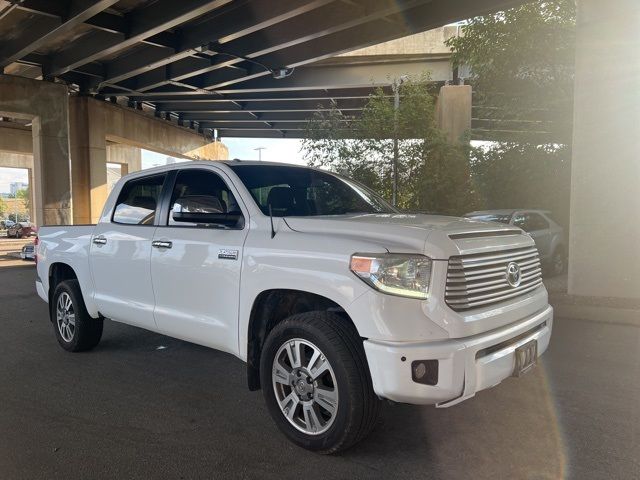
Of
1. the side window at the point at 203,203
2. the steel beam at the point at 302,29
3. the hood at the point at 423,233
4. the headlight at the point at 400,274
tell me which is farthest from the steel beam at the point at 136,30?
the headlight at the point at 400,274

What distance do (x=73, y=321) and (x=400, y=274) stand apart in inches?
171

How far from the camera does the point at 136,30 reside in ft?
46.8

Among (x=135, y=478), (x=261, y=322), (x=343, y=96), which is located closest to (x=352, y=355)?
(x=261, y=322)

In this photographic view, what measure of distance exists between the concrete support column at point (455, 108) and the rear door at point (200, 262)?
683 inches

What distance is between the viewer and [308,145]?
14.4m

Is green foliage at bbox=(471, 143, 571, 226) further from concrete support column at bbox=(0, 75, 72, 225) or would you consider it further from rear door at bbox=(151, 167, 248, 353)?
concrete support column at bbox=(0, 75, 72, 225)

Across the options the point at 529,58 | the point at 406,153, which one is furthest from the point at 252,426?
the point at 529,58

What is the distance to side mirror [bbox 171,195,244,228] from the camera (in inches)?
159

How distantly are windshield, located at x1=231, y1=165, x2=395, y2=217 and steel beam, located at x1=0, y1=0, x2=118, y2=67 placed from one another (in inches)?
382

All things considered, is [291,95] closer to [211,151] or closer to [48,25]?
[48,25]

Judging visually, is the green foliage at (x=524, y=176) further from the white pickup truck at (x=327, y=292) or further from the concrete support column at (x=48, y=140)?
the concrete support column at (x=48, y=140)

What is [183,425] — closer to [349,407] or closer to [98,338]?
[349,407]

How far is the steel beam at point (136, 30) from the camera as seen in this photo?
1255 cm

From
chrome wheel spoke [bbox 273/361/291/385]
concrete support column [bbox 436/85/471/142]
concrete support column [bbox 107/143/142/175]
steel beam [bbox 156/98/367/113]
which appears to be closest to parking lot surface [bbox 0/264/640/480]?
chrome wheel spoke [bbox 273/361/291/385]
